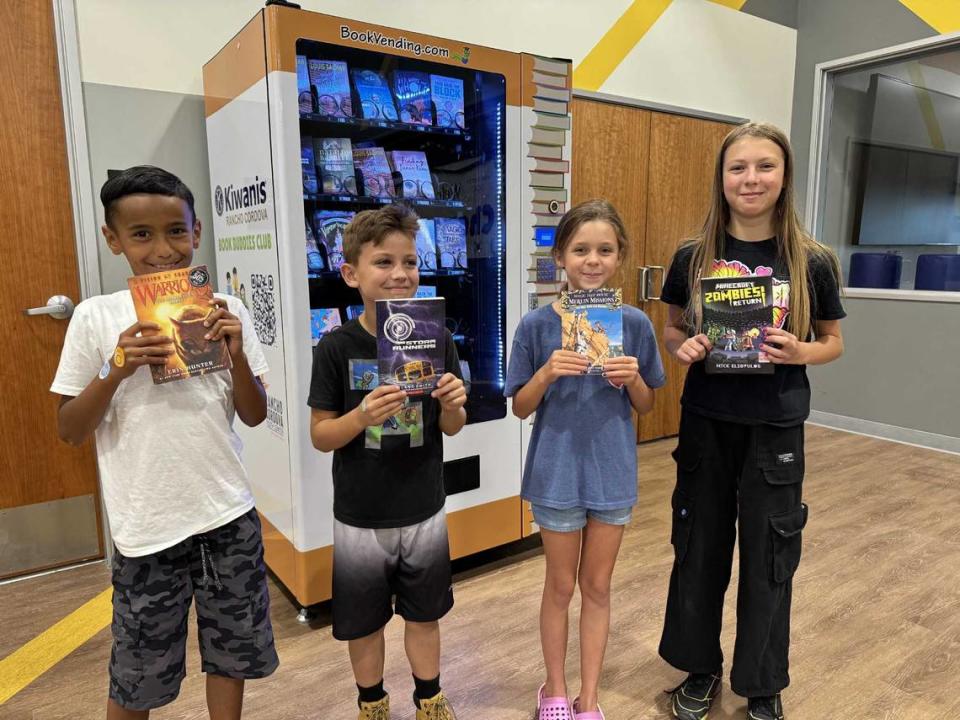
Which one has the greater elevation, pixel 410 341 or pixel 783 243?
pixel 783 243

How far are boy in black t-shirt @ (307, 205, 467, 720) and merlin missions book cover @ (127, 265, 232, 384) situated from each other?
30 cm

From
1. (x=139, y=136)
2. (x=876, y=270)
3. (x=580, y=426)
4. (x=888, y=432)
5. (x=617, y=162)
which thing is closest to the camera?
(x=580, y=426)

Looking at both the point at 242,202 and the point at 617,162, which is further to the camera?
the point at 617,162

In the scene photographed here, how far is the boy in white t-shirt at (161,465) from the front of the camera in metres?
1.31

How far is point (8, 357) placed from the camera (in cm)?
266

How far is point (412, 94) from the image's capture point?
2.56m

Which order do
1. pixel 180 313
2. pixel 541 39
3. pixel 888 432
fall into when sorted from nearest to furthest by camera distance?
1. pixel 180 313
2. pixel 541 39
3. pixel 888 432

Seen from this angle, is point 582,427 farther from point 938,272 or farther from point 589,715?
point 938,272

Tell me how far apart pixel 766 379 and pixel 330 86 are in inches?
71.6

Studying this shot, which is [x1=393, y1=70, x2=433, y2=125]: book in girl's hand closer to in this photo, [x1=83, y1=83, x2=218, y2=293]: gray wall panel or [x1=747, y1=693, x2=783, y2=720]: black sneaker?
[x1=83, y1=83, x2=218, y2=293]: gray wall panel

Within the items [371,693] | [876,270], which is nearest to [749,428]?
[371,693]

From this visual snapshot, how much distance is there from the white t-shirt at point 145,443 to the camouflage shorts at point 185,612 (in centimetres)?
6

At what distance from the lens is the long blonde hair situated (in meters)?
1.67

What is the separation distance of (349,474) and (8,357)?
6.45ft
